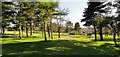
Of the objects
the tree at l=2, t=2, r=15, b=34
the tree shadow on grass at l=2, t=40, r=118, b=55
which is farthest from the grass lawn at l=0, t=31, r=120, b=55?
the tree at l=2, t=2, r=15, b=34

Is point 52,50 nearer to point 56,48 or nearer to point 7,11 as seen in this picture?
point 56,48

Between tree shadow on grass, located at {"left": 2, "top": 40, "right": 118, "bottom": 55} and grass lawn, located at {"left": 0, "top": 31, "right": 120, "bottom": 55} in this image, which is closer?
tree shadow on grass, located at {"left": 2, "top": 40, "right": 118, "bottom": 55}

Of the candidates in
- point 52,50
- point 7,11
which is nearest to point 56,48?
point 52,50

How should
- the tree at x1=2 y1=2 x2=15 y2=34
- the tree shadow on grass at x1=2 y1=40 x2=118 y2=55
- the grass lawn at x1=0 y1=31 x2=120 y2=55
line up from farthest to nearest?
the tree at x1=2 y1=2 x2=15 y2=34
the grass lawn at x1=0 y1=31 x2=120 y2=55
the tree shadow on grass at x1=2 y1=40 x2=118 y2=55

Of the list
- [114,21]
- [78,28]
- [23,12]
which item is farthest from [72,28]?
[114,21]

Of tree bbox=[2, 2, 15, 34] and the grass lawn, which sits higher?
tree bbox=[2, 2, 15, 34]

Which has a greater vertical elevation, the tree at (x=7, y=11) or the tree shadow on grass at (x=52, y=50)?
the tree at (x=7, y=11)

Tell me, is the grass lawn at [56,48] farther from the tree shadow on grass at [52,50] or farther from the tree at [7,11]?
the tree at [7,11]

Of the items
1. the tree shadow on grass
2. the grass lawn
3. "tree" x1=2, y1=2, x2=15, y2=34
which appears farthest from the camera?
"tree" x1=2, y1=2, x2=15, y2=34

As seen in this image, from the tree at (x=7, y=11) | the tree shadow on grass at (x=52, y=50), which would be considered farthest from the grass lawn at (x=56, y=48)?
the tree at (x=7, y=11)

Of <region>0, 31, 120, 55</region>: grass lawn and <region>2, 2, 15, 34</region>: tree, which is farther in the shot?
<region>2, 2, 15, 34</region>: tree

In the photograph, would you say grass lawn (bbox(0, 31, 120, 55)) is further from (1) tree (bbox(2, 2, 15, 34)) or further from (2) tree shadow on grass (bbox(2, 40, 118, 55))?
(1) tree (bbox(2, 2, 15, 34))

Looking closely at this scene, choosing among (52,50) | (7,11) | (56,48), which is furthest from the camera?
(7,11)

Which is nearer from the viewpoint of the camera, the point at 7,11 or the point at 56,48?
the point at 56,48
